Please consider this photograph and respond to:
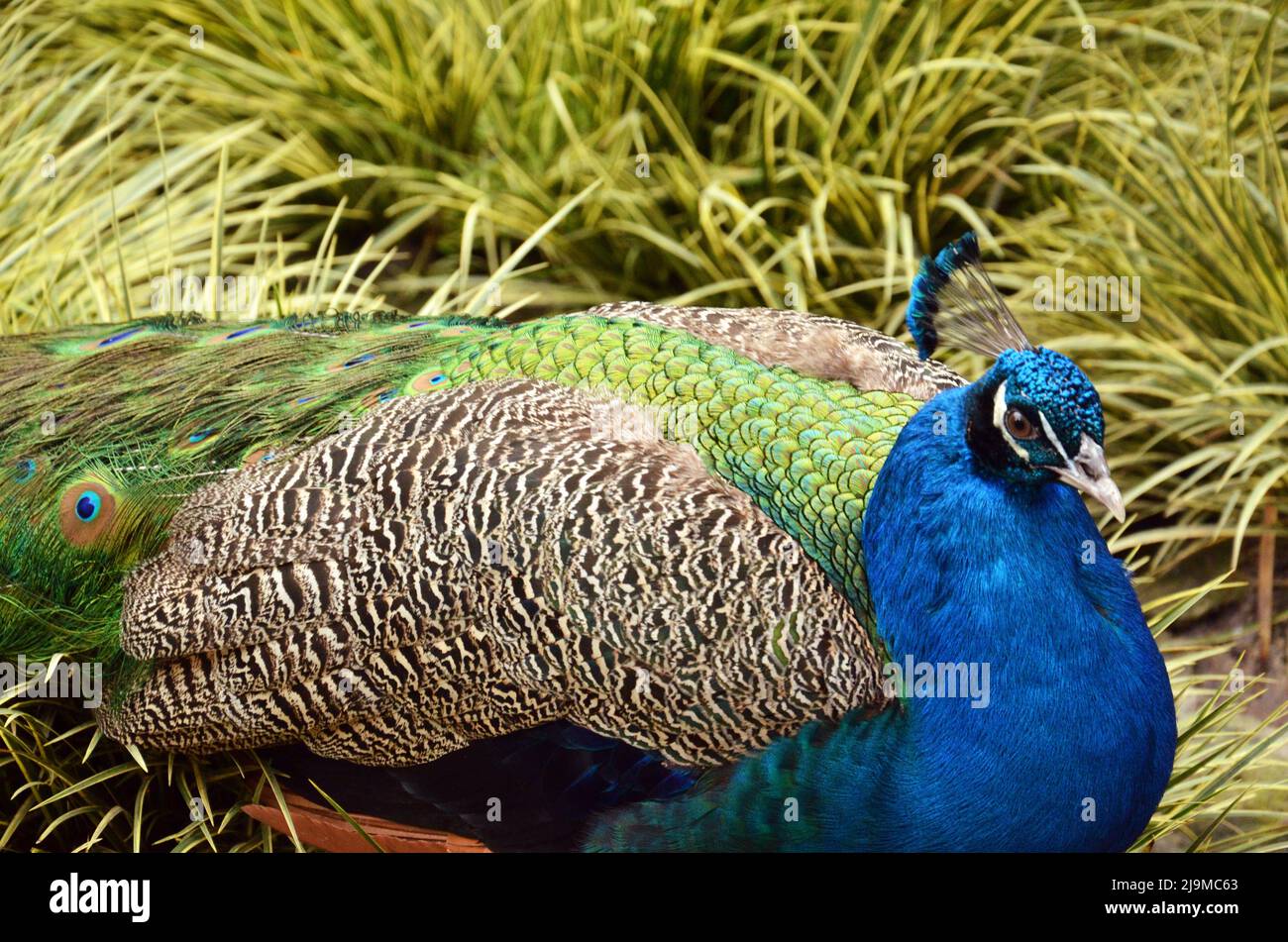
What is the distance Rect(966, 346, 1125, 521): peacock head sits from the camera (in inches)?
101

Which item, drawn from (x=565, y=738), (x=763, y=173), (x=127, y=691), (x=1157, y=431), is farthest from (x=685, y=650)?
(x=763, y=173)

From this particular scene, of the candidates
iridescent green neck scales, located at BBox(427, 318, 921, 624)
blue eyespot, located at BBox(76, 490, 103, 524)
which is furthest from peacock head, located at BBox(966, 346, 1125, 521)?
blue eyespot, located at BBox(76, 490, 103, 524)

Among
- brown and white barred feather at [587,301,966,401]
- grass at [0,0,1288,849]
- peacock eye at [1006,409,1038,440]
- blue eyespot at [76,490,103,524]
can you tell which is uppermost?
grass at [0,0,1288,849]

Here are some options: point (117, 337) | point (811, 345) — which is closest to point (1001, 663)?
point (811, 345)

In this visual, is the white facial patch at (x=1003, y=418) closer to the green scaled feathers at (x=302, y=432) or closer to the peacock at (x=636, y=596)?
the peacock at (x=636, y=596)

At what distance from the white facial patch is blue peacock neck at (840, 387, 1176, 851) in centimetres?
9

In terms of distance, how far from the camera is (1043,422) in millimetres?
2576

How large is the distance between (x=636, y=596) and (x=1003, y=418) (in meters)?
0.70

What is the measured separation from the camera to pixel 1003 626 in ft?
8.91

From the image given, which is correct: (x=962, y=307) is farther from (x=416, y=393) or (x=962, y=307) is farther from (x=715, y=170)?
(x=715, y=170)

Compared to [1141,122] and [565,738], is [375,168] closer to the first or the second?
[1141,122]

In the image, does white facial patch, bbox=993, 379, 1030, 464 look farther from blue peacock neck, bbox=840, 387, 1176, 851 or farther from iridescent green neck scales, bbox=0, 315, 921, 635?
iridescent green neck scales, bbox=0, 315, 921, 635

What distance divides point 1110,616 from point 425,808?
132 centimetres

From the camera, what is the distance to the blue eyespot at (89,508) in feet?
9.98
